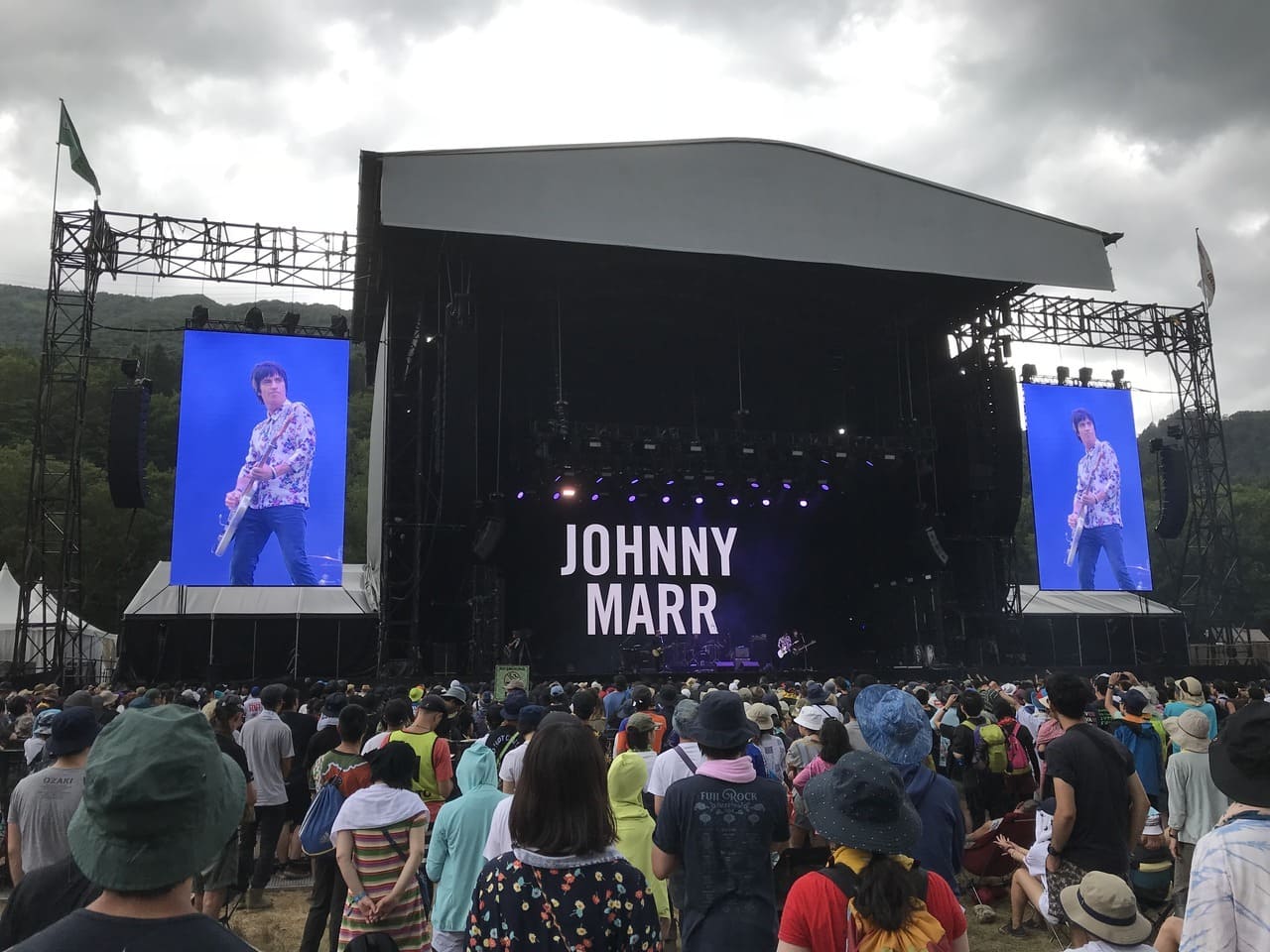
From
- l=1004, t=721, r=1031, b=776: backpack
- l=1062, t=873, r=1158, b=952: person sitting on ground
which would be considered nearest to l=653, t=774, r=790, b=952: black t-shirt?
l=1062, t=873, r=1158, b=952: person sitting on ground

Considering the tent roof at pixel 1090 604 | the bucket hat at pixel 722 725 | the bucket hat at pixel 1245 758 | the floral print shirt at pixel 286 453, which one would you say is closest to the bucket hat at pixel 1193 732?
the bucket hat at pixel 1245 758

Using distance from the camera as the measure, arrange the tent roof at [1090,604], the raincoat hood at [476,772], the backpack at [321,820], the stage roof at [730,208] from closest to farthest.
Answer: the raincoat hood at [476,772], the backpack at [321,820], the stage roof at [730,208], the tent roof at [1090,604]

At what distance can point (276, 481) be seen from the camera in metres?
17.0

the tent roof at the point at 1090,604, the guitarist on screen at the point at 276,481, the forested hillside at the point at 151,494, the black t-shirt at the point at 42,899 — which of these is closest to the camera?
the black t-shirt at the point at 42,899

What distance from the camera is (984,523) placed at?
20.7m

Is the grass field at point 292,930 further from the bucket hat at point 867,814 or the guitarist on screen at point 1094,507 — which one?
the guitarist on screen at point 1094,507

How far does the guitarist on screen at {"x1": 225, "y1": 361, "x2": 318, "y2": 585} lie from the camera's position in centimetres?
1669

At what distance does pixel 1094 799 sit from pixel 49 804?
3.71 m

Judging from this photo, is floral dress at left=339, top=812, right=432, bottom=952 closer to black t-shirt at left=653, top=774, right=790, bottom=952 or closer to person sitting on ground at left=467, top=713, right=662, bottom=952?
black t-shirt at left=653, top=774, right=790, bottom=952

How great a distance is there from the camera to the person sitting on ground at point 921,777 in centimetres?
310

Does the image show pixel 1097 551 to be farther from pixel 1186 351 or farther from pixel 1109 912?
pixel 1109 912

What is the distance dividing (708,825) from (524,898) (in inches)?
40.5

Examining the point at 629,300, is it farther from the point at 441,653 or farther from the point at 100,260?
the point at 100,260

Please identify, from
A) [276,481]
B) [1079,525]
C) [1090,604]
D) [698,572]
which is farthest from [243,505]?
[1090,604]
